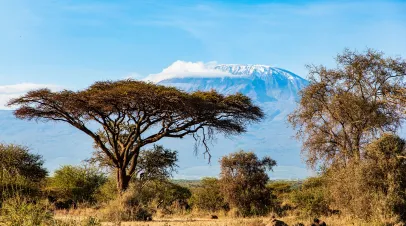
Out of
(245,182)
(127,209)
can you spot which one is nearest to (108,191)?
(245,182)

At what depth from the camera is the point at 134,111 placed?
87.5 feet

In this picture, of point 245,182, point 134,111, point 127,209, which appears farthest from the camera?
point 134,111

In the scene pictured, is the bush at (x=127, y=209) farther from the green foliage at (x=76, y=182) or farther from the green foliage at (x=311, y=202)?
the green foliage at (x=76, y=182)

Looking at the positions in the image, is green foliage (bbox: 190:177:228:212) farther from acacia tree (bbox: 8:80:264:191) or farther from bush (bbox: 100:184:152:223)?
bush (bbox: 100:184:152:223)

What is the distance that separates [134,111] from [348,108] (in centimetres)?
1187

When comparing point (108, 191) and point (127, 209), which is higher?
point (108, 191)

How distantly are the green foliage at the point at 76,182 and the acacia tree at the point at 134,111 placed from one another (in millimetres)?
5656

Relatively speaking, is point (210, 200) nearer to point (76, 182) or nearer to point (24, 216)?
point (76, 182)

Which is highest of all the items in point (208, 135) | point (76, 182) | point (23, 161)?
point (208, 135)

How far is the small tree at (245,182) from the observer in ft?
81.3

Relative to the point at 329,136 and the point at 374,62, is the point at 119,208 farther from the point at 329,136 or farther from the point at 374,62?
the point at 374,62

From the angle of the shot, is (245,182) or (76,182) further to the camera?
(76,182)

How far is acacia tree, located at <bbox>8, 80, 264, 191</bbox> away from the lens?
976 inches

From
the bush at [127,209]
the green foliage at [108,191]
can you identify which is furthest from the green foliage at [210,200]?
the bush at [127,209]
